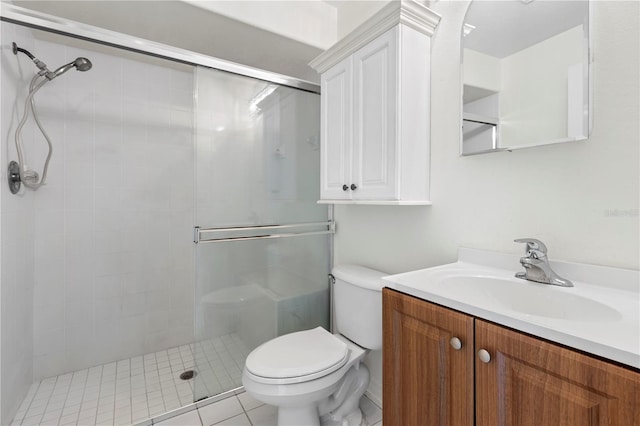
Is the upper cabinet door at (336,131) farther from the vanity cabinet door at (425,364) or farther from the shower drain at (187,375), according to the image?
the shower drain at (187,375)

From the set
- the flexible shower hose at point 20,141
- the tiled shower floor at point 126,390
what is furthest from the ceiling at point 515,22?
the flexible shower hose at point 20,141

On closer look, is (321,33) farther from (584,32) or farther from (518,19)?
(584,32)

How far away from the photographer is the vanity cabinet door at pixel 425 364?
798 mm

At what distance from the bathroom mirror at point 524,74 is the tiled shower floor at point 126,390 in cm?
166

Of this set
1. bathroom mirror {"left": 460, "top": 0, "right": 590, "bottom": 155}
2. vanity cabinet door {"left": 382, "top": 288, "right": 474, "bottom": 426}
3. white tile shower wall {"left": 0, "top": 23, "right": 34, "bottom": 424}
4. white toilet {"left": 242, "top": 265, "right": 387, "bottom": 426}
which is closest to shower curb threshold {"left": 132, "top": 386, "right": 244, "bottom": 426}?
white toilet {"left": 242, "top": 265, "right": 387, "bottom": 426}

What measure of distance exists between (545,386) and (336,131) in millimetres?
1369

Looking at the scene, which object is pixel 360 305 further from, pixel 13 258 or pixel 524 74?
pixel 13 258

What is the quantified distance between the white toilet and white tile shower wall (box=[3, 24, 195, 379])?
1295mm

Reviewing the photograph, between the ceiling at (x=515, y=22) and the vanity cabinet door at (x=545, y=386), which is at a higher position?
the ceiling at (x=515, y=22)

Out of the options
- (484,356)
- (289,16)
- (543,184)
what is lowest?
(484,356)

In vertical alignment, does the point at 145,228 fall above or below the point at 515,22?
below

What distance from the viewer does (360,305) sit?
1521 millimetres

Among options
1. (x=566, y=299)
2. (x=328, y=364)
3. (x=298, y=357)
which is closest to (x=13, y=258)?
(x=298, y=357)

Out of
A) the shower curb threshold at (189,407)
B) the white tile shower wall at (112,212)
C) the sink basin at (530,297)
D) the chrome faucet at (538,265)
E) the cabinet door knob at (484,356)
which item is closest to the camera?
the cabinet door knob at (484,356)
